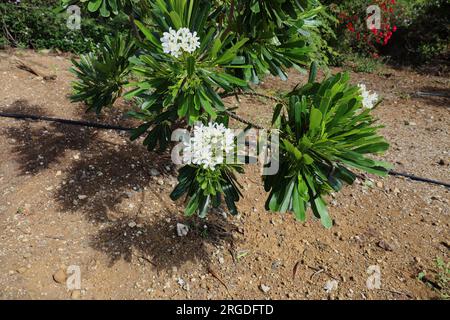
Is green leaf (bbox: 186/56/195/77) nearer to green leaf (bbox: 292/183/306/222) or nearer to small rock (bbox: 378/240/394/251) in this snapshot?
green leaf (bbox: 292/183/306/222)

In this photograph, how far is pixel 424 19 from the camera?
6680 mm

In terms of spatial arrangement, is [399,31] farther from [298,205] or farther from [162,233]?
[298,205]

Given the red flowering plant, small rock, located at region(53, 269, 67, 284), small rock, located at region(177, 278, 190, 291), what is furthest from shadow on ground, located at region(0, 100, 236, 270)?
the red flowering plant

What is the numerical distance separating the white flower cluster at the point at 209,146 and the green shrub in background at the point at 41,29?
140 inches

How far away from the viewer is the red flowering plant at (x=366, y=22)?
6.51 m

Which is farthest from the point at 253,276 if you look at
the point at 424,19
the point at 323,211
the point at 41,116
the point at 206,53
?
the point at 424,19

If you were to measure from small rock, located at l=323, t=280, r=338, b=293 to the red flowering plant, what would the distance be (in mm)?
5285

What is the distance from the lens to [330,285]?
87.7 inches

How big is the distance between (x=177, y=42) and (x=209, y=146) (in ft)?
1.40

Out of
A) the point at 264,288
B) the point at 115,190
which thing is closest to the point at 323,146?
the point at 264,288

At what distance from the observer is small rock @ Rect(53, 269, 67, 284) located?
77.9 inches

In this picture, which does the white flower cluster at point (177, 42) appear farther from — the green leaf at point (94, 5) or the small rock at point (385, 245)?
the small rock at point (385, 245)

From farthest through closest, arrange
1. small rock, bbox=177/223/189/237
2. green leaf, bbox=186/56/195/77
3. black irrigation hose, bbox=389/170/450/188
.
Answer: black irrigation hose, bbox=389/170/450/188 < small rock, bbox=177/223/189/237 < green leaf, bbox=186/56/195/77

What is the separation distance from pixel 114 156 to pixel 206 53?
153cm
